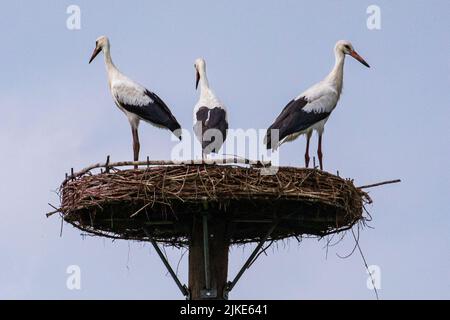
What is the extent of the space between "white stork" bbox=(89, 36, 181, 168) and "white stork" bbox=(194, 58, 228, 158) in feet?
1.51

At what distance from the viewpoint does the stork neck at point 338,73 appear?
15727 millimetres

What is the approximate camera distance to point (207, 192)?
1266cm

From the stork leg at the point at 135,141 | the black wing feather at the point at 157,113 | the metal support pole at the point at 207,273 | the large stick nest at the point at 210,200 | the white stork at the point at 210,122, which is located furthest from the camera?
the stork leg at the point at 135,141

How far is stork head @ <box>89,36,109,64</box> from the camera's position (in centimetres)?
1659

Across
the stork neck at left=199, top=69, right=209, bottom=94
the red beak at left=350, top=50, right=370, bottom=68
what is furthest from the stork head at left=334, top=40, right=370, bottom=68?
the stork neck at left=199, top=69, right=209, bottom=94

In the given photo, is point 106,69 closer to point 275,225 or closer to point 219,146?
point 219,146

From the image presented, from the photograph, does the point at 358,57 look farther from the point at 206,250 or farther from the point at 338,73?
the point at 206,250

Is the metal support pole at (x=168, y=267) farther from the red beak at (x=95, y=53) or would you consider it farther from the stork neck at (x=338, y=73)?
the red beak at (x=95, y=53)

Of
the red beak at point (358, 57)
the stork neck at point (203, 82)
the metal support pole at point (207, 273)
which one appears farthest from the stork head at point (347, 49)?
the metal support pole at point (207, 273)

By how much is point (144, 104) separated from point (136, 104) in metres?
0.11

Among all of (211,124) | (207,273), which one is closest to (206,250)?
(207,273)
